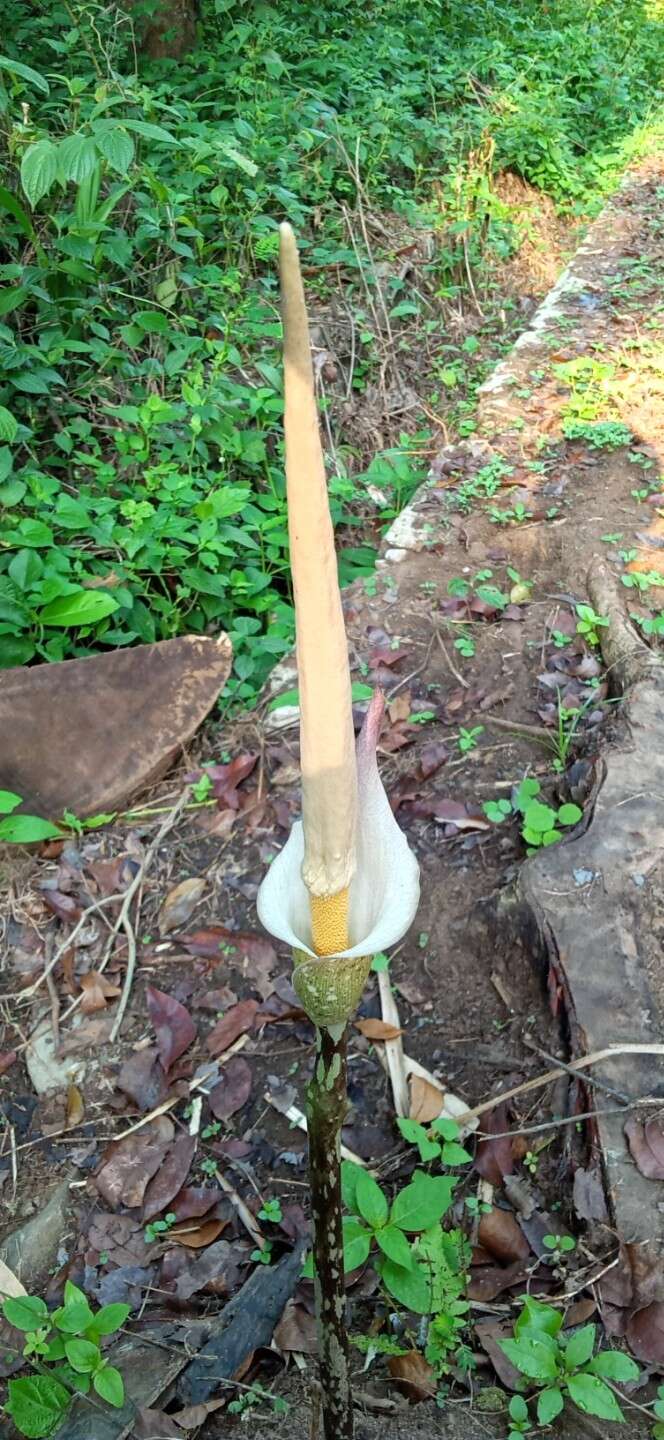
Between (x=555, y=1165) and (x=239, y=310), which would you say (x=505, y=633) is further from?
(x=239, y=310)

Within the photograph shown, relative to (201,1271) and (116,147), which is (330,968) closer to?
(201,1271)

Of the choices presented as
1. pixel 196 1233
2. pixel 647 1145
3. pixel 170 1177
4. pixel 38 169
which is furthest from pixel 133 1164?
pixel 38 169

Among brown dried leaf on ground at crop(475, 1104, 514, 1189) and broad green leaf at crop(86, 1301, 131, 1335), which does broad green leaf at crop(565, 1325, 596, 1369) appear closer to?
brown dried leaf on ground at crop(475, 1104, 514, 1189)

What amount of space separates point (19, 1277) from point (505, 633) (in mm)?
1814

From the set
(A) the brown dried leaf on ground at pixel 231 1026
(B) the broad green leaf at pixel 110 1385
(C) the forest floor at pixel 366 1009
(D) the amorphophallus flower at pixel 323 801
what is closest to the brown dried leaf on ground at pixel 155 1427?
(C) the forest floor at pixel 366 1009

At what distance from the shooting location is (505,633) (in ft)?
8.50

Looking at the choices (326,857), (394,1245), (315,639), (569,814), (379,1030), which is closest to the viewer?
(315,639)

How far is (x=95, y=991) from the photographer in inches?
79.7

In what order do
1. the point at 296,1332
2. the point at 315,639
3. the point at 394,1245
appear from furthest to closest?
the point at 296,1332
the point at 394,1245
the point at 315,639

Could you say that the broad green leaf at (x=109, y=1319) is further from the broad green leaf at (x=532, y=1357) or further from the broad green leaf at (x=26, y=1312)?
the broad green leaf at (x=532, y=1357)

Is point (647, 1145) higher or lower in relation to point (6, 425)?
lower

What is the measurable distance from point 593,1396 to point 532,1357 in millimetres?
76

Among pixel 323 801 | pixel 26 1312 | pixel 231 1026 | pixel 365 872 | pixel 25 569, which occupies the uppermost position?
pixel 323 801

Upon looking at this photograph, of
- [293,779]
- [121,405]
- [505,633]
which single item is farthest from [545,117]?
[293,779]
